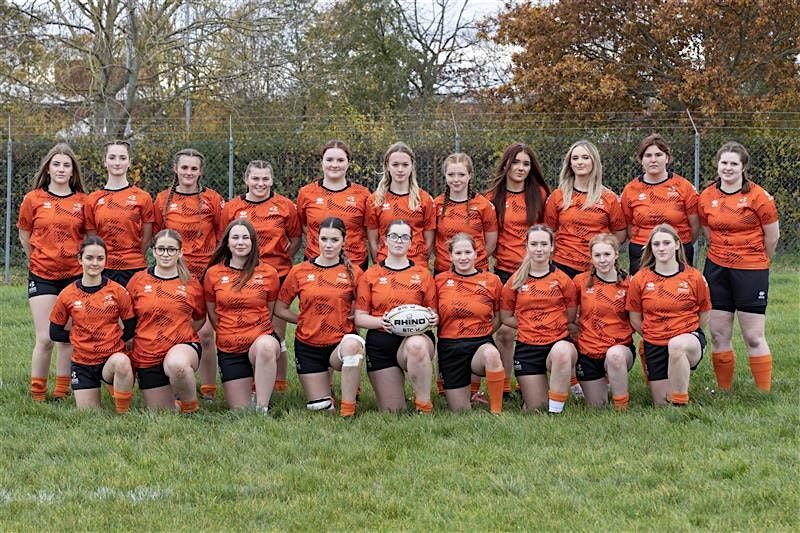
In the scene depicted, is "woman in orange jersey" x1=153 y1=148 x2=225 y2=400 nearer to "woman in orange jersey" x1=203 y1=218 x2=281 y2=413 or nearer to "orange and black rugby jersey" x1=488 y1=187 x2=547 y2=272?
"woman in orange jersey" x1=203 y1=218 x2=281 y2=413

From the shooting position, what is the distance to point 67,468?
454cm

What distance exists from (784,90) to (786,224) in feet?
14.5

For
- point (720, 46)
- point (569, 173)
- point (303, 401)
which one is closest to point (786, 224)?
point (720, 46)

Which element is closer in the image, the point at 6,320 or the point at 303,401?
the point at 303,401

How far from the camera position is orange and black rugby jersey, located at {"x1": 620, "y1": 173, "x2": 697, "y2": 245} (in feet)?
19.8

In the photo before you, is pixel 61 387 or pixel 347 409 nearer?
pixel 347 409

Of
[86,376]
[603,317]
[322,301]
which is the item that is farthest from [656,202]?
[86,376]

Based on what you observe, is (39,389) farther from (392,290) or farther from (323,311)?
(392,290)

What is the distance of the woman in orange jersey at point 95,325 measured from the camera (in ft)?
18.5

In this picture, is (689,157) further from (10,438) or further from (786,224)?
(10,438)

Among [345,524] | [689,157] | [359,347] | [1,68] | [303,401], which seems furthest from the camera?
[1,68]

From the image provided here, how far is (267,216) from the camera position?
6.19 metres

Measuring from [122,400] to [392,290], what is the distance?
1746mm

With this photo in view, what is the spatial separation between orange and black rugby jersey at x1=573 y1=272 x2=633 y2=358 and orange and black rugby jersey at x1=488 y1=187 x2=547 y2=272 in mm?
630
